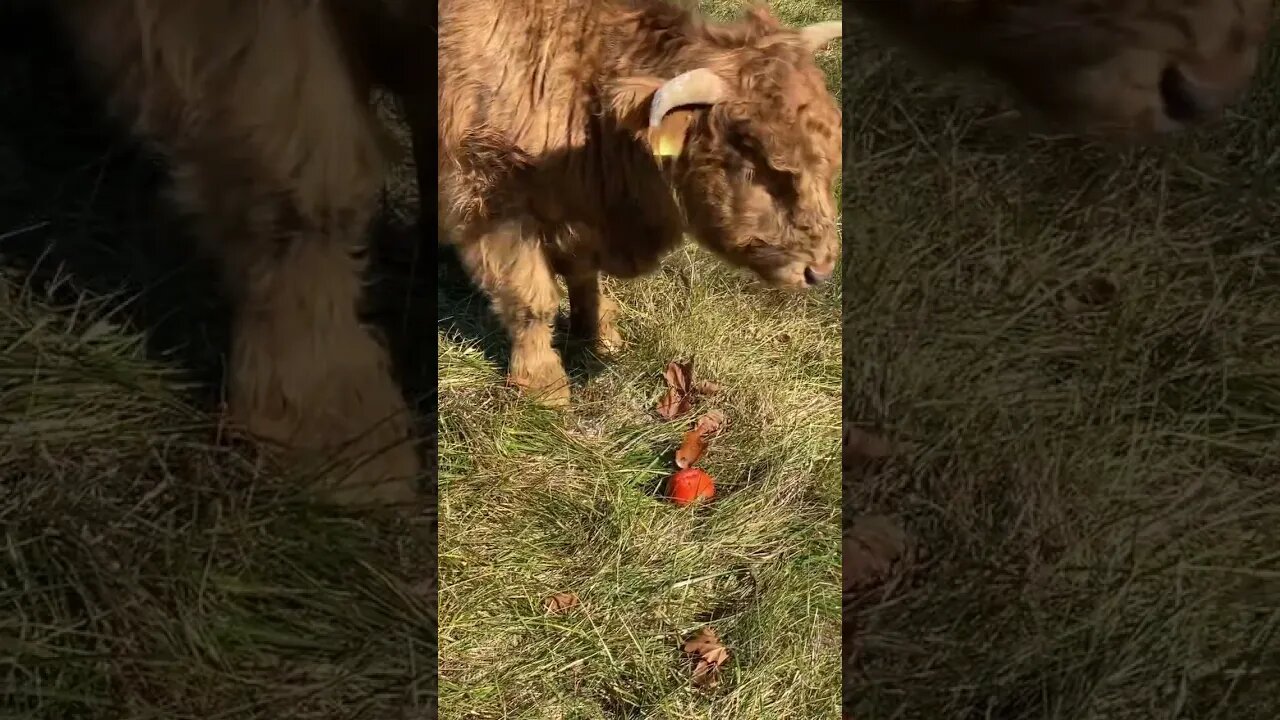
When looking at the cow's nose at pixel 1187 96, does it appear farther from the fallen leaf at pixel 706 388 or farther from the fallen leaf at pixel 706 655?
the fallen leaf at pixel 706 655

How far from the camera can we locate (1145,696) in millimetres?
2348

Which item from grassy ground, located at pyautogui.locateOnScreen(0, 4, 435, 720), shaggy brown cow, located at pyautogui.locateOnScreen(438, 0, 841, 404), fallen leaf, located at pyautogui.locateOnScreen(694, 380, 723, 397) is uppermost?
shaggy brown cow, located at pyautogui.locateOnScreen(438, 0, 841, 404)

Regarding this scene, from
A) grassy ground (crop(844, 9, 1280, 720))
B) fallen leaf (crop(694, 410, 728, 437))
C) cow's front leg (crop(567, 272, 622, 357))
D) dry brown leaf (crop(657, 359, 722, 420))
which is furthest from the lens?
cow's front leg (crop(567, 272, 622, 357))

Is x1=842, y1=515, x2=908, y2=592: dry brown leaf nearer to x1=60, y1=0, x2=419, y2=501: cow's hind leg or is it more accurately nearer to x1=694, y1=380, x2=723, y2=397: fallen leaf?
x1=694, y1=380, x2=723, y2=397: fallen leaf

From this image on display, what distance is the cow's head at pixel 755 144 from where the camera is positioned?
8.50 feet

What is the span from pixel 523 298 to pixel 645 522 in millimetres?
883

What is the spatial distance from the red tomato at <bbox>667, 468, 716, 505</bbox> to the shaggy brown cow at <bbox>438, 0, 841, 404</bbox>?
58 cm

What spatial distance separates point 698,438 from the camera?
326 cm

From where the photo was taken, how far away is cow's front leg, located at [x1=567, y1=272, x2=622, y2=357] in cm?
363

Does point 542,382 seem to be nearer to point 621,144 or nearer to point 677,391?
point 677,391

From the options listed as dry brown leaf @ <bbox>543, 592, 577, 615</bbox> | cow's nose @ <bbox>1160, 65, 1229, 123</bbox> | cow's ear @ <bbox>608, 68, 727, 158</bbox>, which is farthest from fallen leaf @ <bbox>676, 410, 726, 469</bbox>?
cow's nose @ <bbox>1160, 65, 1229, 123</bbox>

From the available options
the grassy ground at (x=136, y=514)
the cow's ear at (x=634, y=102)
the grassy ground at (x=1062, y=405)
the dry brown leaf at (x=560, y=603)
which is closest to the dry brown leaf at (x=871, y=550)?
the grassy ground at (x=1062, y=405)

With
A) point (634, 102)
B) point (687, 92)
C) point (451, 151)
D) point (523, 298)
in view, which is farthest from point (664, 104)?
point (523, 298)

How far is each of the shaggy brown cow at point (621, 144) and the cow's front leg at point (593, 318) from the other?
24 centimetres
